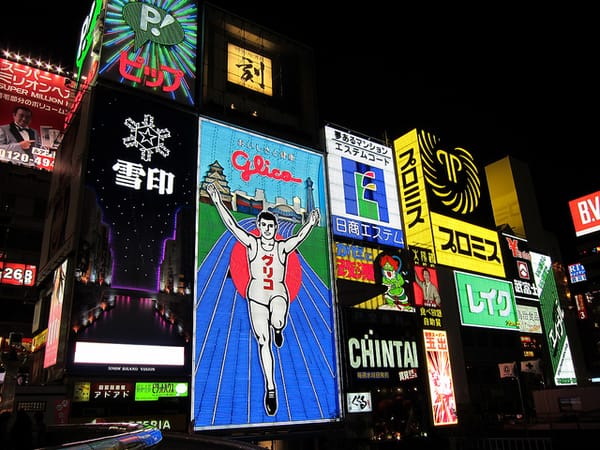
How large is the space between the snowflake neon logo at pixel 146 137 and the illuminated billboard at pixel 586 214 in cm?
2555

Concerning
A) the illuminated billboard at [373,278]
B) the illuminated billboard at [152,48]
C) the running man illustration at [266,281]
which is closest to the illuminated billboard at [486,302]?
the illuminated billboard at [373,278]

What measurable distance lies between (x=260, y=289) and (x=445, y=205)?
45.7ft

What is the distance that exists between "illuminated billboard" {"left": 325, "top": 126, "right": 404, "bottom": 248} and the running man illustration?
3708 millimetres

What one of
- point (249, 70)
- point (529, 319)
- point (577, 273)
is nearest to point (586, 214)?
point (529, 319)

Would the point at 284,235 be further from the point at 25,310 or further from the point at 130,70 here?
the point at 25,310

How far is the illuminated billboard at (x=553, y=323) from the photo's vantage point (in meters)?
30.3

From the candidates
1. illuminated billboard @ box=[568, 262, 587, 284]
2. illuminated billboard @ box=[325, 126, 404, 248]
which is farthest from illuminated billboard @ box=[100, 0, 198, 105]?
illuminated billboard @ box=[568, 262, 587, 284]

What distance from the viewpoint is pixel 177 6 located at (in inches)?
718

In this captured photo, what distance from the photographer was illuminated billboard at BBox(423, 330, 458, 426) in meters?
20.5

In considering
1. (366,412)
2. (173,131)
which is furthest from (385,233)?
(173,131)

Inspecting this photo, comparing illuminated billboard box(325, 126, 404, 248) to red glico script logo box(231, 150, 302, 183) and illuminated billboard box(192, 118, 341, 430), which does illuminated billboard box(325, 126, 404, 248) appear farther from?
red glico script logo box(231, 150, 302, 183)

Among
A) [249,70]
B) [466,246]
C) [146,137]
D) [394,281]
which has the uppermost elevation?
[249,70]

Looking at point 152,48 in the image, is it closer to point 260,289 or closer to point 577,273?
point 260,289

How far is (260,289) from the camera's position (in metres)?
16.0
